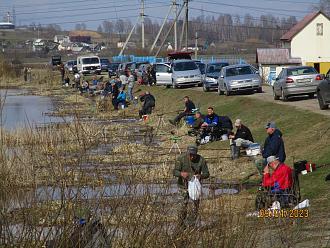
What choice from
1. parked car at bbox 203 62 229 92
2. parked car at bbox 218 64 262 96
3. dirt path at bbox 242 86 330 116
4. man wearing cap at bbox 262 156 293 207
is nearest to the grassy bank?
dirt path at bbox 242 86 330 116

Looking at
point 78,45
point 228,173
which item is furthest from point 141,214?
point 78,45

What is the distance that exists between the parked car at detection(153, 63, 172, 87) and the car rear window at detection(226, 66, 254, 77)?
11.7 meters

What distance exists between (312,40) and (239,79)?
44.9m

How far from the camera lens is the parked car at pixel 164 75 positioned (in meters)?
50.0

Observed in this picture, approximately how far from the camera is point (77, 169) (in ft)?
31.1

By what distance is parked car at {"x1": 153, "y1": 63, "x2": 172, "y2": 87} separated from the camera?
4997cm

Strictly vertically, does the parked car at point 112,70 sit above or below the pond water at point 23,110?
above

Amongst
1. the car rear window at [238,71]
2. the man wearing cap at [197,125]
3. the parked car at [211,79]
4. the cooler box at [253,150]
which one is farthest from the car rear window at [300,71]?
the cooler box at [253,150]

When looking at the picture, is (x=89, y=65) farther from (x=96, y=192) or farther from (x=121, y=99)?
→ (x=96, y=192)

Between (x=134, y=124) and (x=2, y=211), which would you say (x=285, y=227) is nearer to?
(x=2, y=211)

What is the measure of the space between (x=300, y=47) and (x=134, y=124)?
48256 mm

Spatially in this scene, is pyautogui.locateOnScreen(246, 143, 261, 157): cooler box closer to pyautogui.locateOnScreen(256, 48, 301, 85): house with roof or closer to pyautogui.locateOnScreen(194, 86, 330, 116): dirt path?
pyautogui.locateOnScreen(194, 86, 330, 116): dirt path

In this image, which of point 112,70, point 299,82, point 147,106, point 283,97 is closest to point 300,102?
point 299,82

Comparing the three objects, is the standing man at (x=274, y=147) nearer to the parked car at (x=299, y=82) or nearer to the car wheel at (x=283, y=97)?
the parked car at (x=299, y=82)
